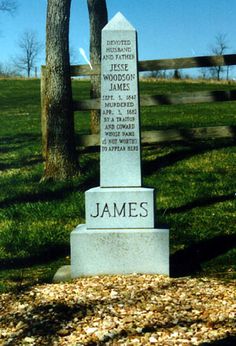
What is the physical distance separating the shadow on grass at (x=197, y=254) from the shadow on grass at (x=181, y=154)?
11.5 ft

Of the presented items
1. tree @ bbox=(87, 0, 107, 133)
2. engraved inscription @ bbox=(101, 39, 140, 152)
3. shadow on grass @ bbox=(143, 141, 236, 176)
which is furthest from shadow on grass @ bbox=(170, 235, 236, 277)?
tree @ bbox=(87, 0, 107, 133)

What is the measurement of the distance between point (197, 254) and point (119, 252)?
1064 millimetres

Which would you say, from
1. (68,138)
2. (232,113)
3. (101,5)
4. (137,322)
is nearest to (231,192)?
(68,138)

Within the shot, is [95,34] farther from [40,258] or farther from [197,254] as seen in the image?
[197,254]

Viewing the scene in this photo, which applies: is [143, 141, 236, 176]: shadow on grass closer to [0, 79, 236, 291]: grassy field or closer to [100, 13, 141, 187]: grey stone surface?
[0, 79, 236, 291]: grassy field

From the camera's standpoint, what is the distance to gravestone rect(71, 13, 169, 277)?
237 inches

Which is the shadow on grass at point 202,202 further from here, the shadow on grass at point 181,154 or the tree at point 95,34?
the tree at point 95,34

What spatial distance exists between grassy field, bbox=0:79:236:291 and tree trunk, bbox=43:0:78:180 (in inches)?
13.2

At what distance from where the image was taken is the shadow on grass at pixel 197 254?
6.25m

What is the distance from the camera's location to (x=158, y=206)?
8.59 meters

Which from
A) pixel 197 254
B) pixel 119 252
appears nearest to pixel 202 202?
pixel 197 254

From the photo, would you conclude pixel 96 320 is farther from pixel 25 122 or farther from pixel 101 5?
pixel 25 122

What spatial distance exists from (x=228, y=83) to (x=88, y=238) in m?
29.3

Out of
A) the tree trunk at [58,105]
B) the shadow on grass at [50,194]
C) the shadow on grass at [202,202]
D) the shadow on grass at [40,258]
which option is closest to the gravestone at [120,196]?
the shadow on grass at [40,258]
